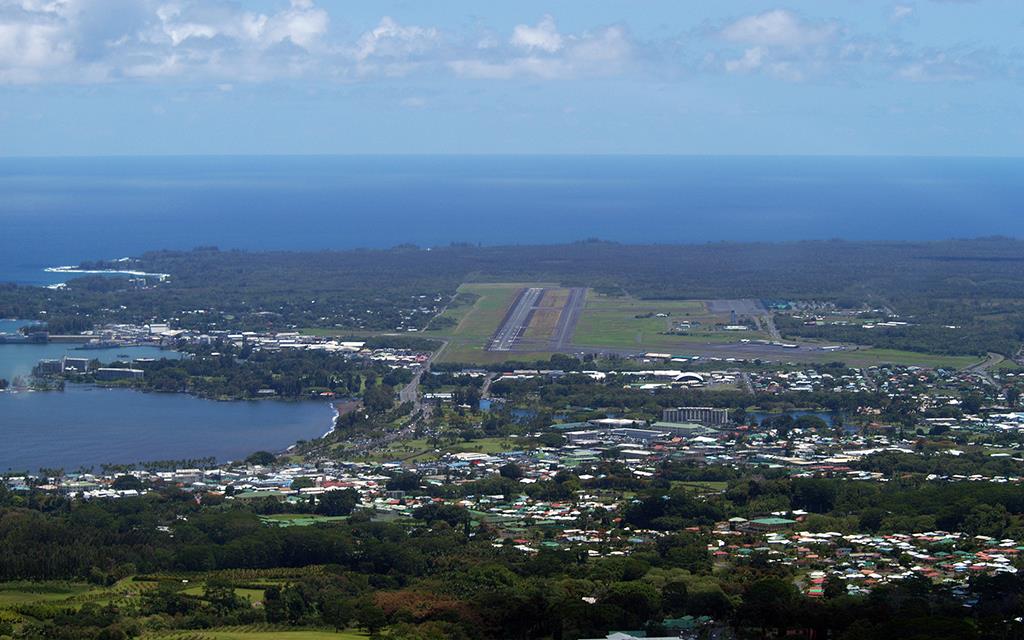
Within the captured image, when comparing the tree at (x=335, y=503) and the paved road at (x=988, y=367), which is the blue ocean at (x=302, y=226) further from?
the paved road at (x=988, y=367)

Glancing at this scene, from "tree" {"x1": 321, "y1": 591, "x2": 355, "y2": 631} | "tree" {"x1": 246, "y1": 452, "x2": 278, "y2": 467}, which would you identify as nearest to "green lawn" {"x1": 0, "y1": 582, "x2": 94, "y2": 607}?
"tree" {"x1": 321, "y1": 591, "x2": 355, "y2": 631}

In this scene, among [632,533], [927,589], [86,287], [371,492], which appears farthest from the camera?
[86,287]

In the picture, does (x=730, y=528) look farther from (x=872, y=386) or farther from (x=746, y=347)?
(x=746, y=347)

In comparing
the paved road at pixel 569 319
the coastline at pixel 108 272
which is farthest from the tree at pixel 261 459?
the coastline at pixel 108 272

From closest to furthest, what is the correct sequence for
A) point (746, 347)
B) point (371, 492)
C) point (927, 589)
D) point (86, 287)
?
point (927, 589) < point (371, 492) < point (746, 347) < point (86, 287)

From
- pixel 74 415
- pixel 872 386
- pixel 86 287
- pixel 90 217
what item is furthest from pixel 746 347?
pixel 90 217

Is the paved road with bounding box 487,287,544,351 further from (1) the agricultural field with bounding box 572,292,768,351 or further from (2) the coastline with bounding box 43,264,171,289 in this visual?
(2) the coastline with bounding box 43,264,171,289
